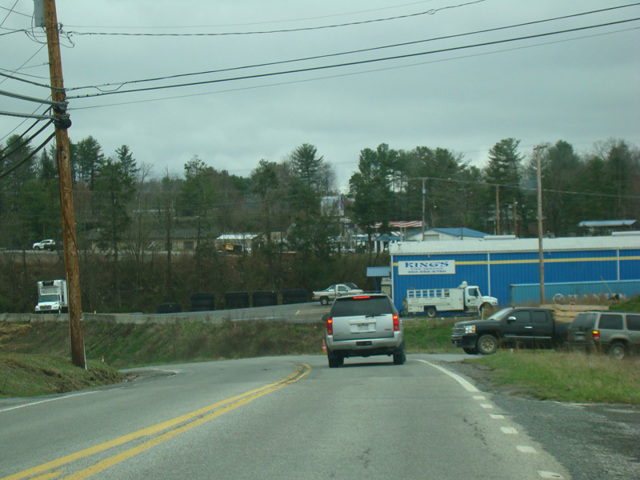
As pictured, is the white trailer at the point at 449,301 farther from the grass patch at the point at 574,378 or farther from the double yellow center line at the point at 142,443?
the double yellow center line at the point at 142,443

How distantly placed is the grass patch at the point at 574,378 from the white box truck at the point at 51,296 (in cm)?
5661

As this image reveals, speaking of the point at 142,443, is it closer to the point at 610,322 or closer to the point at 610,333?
the point at 610,333

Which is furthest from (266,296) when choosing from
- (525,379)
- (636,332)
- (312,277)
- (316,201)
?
(525,379)

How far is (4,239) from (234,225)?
28.8 m

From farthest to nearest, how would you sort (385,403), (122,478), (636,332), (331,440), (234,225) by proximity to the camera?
(234,225) < (636,332) < (385,403) < (331,440) < (122,478)

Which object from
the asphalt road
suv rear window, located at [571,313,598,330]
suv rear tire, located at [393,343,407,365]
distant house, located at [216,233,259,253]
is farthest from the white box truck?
the asphalt road

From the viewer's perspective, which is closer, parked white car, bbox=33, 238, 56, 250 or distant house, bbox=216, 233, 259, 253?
distant house, bbox=216, 233, 259, 253

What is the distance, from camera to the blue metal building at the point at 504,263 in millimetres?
55844

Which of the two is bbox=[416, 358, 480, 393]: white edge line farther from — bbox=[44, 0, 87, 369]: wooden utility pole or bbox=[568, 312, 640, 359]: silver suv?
bbox=[44, 0, 87, 369]: wooden utility pole

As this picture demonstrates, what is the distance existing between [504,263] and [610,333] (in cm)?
3494

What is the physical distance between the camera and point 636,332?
71.2 ft

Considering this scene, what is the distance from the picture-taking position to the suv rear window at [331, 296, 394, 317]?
1792 centimetres

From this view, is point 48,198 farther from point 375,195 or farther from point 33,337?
point 375,195

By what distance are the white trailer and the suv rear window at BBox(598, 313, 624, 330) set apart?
26115mm
